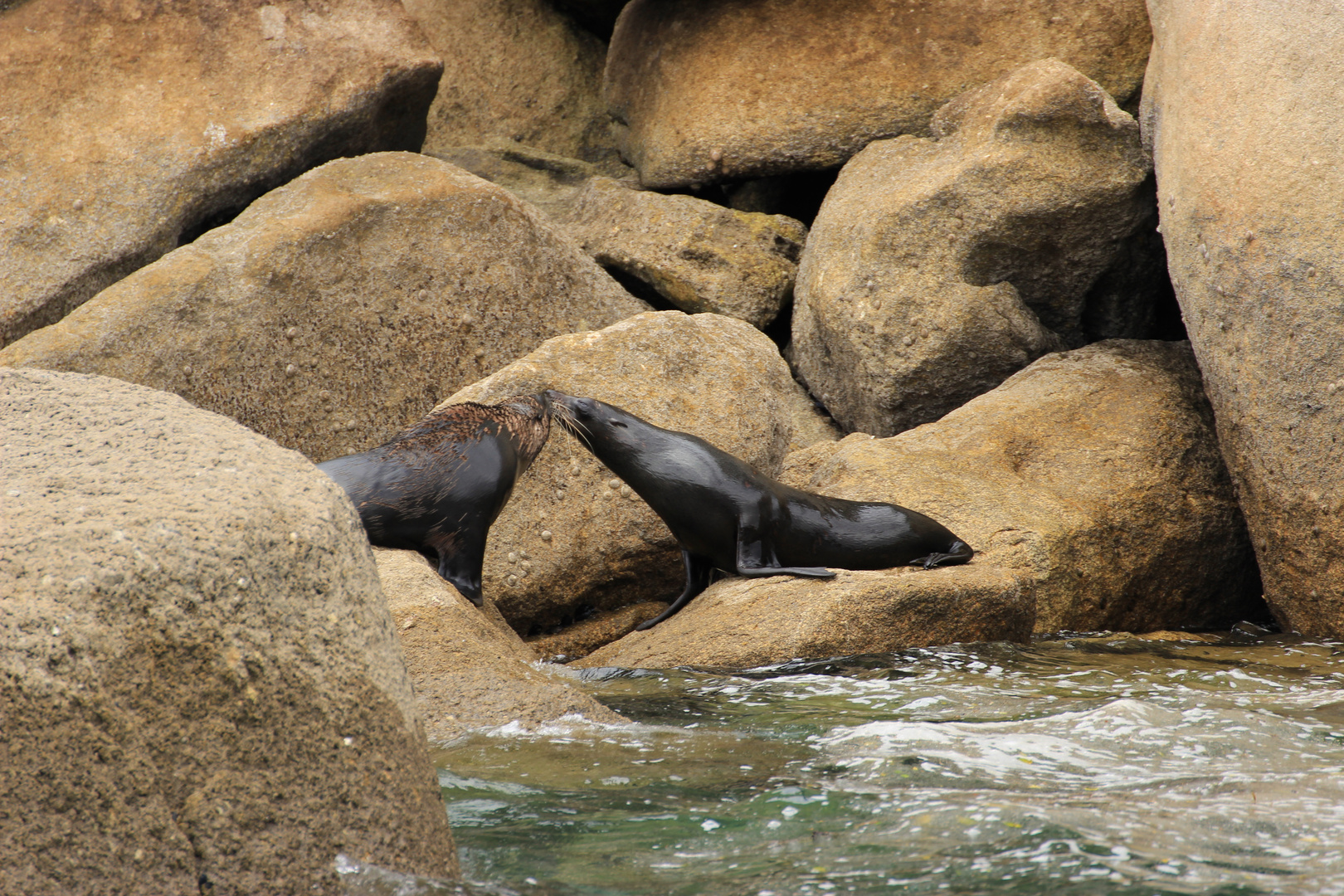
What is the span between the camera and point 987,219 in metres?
7.18

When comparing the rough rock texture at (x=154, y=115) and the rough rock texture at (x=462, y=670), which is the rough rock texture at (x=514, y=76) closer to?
the rough rock texture at (x=154, y=115)

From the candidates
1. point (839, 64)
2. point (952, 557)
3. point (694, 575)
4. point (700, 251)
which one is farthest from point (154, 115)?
point (952, 557)

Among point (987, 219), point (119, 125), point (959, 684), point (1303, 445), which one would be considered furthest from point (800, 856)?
point (119, 125)

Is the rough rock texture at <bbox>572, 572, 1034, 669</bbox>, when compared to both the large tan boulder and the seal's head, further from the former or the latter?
the seal's head

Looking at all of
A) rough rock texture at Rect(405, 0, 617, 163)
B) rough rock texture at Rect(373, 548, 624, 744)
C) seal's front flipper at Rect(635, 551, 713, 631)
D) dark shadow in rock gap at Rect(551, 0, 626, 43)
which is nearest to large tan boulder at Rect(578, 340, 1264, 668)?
seal's front flipper at Rect(635, 551, 713, 631)

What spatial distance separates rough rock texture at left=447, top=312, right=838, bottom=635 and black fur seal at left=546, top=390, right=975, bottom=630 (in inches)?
11.0

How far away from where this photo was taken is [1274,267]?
18.0ft

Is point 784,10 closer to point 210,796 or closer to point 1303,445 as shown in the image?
point 1303,445

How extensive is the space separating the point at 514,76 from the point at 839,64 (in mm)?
3526

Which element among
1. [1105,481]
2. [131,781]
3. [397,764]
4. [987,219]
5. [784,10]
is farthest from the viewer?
[784,10]

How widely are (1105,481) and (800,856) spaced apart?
4.22 meters

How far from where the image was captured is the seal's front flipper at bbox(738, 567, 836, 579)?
5.30m

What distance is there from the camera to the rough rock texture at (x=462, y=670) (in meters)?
3.89

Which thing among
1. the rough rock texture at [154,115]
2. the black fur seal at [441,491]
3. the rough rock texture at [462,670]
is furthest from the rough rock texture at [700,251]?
the rough rock texture at [462,670]
